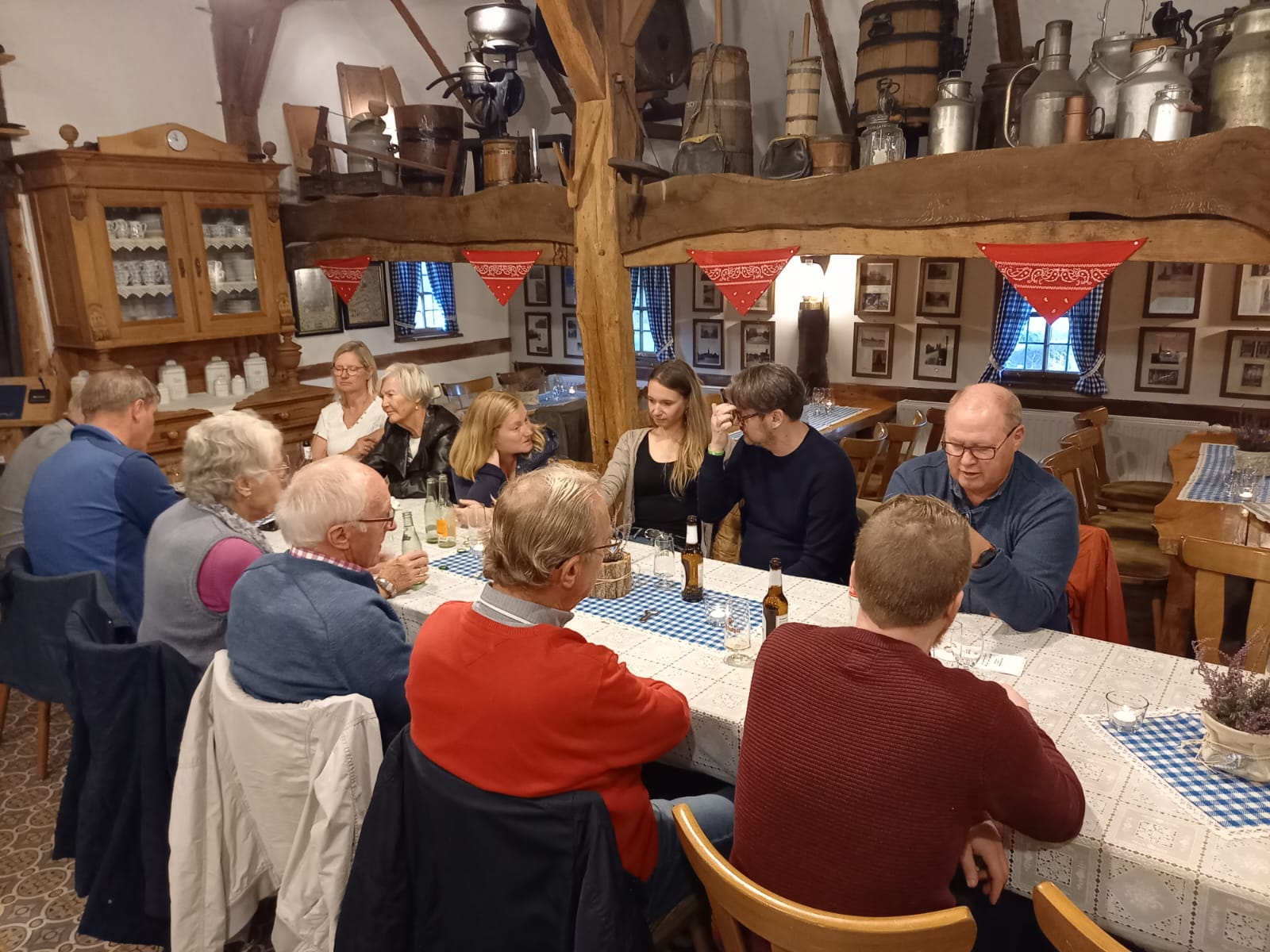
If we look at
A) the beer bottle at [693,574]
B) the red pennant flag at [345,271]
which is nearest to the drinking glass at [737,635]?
the beer bottle at [693,574]

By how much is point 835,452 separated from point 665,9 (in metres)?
5.42

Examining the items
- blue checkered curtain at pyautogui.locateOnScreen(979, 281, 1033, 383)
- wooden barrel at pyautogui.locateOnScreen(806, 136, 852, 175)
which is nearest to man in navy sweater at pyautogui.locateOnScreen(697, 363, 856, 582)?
wooden barrel at pyautogui.locateOnScreen(806, 136, 852, 175)

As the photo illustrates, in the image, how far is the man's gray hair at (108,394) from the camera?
3244 millimetres

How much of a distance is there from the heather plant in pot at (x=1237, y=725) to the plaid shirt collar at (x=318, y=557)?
184cm

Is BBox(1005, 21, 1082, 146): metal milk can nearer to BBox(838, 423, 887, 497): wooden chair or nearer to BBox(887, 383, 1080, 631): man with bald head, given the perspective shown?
BBox(838, 423, 887, 497): wooden chair

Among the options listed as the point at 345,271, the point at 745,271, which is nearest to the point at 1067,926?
the point at 745,271

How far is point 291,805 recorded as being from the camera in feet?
6.57

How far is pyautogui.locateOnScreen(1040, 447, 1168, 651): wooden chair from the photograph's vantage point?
13.6 ft

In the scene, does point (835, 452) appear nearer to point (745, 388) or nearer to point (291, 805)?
point (745, 388)

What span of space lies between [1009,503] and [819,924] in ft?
5.15

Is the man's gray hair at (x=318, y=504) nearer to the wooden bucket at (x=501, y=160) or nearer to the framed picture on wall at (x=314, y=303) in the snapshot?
the wooden bucket at (x=501, y=160)

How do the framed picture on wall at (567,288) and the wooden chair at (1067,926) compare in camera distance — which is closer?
the wooden chair at (1067,926)

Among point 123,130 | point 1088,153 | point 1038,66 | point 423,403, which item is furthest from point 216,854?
point 123,130

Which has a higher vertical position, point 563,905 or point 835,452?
point 835,452
